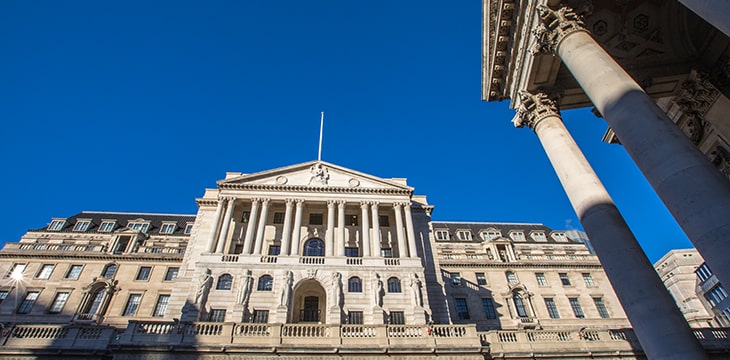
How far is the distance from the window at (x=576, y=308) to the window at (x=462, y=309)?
14719mm

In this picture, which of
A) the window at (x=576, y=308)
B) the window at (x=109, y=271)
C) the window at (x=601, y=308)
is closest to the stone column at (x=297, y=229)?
the window at (x=109, y=271)

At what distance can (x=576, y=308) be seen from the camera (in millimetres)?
49312

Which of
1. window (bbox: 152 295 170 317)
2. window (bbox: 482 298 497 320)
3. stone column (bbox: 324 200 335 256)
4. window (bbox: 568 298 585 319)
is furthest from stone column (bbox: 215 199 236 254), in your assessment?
window (bbox: 568 298 585 319)

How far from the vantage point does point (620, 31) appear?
1423cm

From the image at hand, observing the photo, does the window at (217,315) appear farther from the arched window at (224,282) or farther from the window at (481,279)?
the window at (481,279)

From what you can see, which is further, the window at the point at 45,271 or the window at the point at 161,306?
the window at the point at 45,271

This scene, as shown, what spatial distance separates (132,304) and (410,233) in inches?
1401

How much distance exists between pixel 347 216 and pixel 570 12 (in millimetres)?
33947

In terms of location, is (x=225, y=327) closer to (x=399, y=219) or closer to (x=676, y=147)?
(x=399, y=219)

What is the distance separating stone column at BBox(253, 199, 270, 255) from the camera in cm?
3588

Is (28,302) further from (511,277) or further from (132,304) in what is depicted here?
(511,277)

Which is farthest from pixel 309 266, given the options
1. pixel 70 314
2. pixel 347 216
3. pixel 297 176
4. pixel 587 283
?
pixel 587 283

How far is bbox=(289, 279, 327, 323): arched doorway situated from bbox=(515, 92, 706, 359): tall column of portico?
2591 centimetres

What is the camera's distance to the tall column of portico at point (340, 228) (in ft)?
120
